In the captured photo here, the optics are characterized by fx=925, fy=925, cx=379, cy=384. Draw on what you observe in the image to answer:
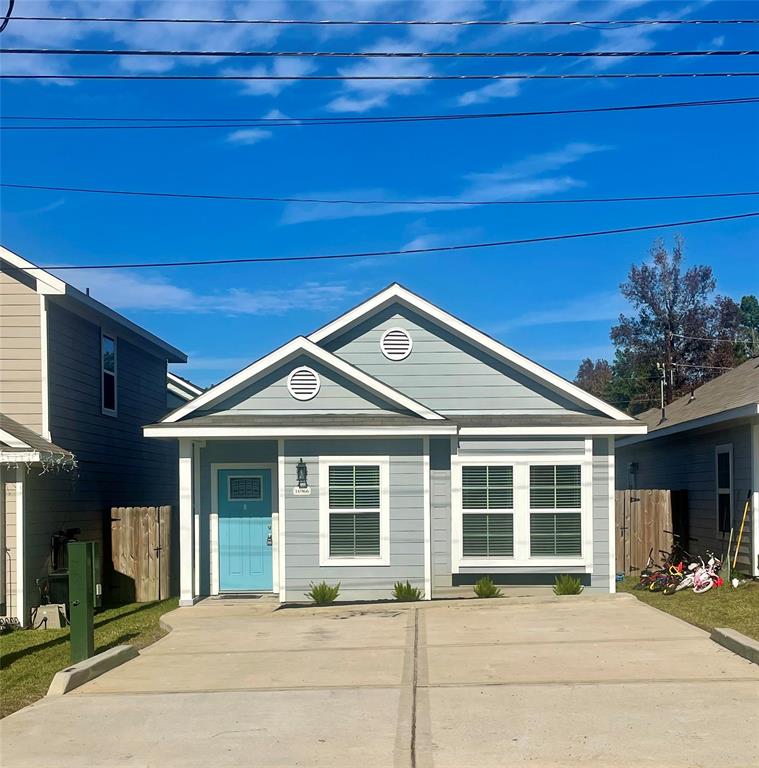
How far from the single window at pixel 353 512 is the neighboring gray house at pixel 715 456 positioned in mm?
6029

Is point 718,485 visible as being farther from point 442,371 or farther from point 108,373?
point 108,373

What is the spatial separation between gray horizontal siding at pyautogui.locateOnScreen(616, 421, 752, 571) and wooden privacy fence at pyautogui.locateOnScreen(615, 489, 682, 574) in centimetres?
93

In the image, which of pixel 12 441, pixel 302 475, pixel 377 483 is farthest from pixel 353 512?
pixel 12 441

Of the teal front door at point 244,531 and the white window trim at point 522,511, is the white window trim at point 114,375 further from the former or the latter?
the white window trim at point 522,511

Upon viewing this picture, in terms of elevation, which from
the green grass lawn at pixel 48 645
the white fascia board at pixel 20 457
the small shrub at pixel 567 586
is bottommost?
the green grass lawn at pixel 48 645

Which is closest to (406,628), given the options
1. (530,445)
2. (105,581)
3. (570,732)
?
(530,445)

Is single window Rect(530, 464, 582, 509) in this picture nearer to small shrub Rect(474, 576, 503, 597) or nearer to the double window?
the double window

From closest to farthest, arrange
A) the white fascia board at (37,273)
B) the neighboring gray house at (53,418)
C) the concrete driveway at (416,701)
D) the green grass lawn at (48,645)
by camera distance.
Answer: the concrete driveway at (416,701) → the green grass lawn at (48,645) → the neighboring gray house at (53,418) → the white fascia board at (37,273)

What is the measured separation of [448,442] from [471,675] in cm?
637

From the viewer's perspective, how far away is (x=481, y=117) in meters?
14.4

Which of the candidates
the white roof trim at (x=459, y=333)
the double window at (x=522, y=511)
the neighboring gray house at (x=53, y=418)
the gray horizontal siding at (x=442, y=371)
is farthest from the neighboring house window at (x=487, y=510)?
the neighboring gray house at (x=53, y=418)

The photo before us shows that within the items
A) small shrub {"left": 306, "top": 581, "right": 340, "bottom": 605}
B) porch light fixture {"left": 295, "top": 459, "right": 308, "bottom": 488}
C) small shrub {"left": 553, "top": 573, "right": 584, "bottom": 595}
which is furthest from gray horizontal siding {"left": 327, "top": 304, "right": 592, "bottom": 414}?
small shrub {"left": 306, "top": 581, "right": 340, "bottom": 605}

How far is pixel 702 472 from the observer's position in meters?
18.1

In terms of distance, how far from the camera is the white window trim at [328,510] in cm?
1434
